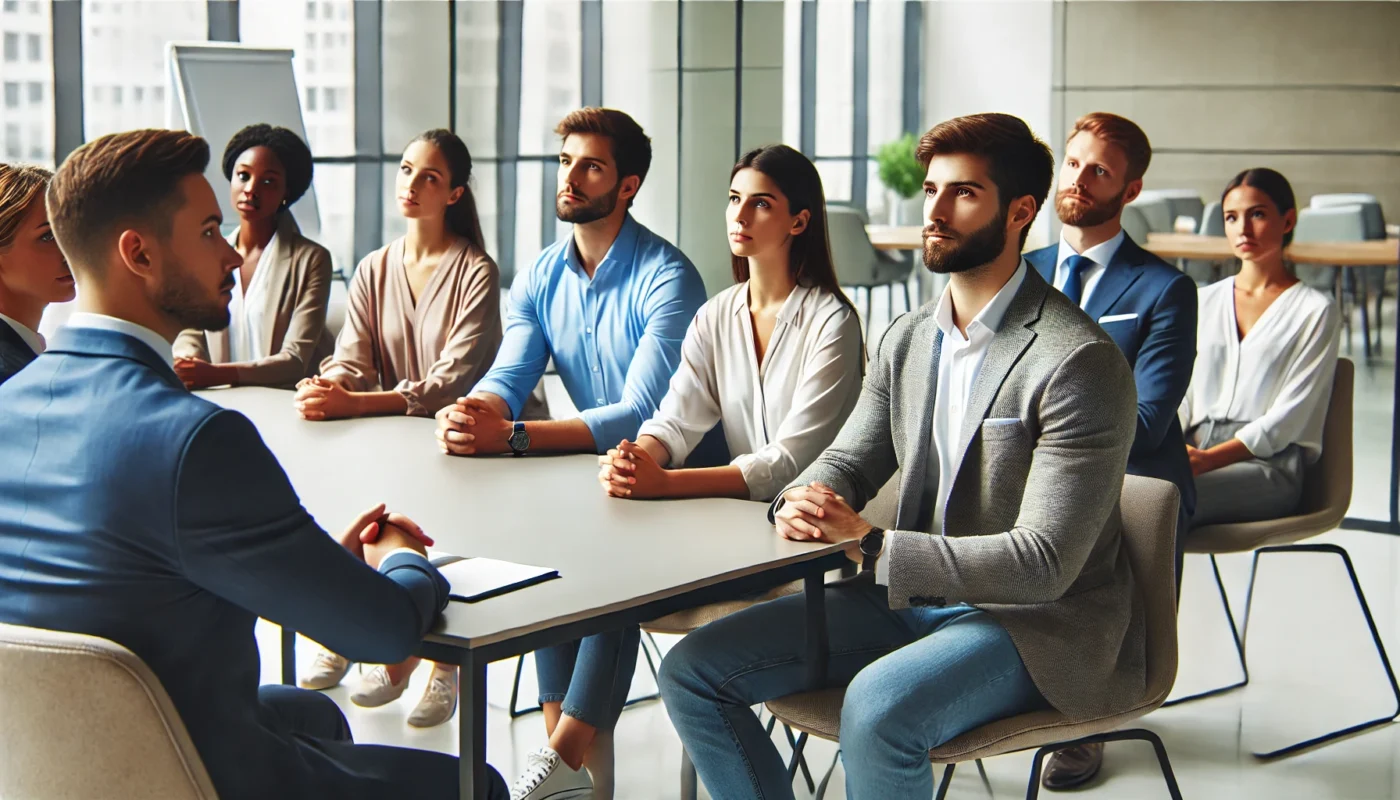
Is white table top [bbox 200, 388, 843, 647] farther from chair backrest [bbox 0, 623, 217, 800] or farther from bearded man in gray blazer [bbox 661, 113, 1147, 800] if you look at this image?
chair backrest [bbox 0, 623, 217, 800]

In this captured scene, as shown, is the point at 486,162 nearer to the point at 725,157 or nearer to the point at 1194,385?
the point at 725,157

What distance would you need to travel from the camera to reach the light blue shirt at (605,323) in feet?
10.8

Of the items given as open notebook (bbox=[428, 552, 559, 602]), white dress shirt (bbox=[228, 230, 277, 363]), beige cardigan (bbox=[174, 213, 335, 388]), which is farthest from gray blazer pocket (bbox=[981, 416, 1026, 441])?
white dress shirt (bbox=[228, 230, 277, 363])

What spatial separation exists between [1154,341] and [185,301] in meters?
2.19

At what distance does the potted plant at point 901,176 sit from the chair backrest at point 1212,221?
3268 mm

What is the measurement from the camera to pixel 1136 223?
5539 millimetres

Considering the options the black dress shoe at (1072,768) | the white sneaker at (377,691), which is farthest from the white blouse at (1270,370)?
the white sneaker at (377,691)

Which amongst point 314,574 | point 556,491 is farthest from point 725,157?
point 314,574

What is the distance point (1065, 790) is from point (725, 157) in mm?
4683

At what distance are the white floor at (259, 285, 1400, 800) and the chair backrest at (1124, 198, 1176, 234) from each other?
1364mm

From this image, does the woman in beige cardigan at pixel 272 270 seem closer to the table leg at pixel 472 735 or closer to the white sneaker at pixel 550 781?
the white sneaker at pixel 550 781

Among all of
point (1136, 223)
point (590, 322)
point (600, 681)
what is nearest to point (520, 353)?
point (590, 322)

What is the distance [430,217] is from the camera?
378 centimetres

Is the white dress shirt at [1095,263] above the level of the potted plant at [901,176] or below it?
below
